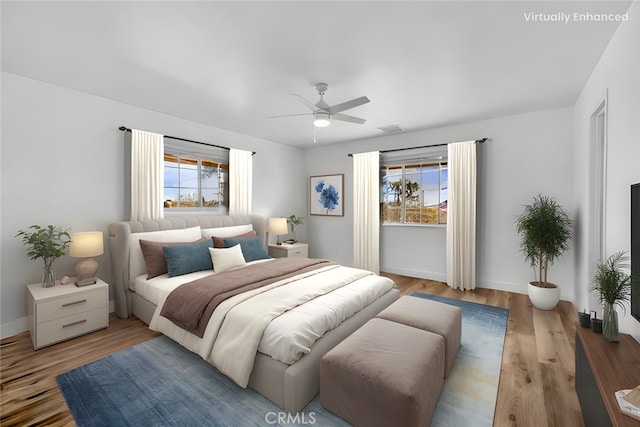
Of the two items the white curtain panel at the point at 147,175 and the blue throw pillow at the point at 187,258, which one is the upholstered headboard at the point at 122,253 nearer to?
the white curtain panel at the point at 147,175

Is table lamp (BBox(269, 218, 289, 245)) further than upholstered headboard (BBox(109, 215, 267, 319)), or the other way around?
table lamp (BBox(269, 218, 289, 245))

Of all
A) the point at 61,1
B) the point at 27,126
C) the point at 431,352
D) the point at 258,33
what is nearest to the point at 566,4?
the point at 258,33

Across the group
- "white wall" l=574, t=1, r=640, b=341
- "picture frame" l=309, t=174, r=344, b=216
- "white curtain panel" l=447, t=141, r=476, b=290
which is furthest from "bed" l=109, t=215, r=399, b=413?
"picture frame" l=309, t=174, r=344, b=216

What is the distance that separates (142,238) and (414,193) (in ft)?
14.0

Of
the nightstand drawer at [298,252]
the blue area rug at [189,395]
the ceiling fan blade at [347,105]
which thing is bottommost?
the blue area rug at [189,395]

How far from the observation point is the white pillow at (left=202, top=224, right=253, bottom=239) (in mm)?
3998

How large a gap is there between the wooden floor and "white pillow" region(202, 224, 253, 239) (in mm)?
1320

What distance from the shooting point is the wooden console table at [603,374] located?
121cm

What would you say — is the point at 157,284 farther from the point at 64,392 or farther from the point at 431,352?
the point at 431,352

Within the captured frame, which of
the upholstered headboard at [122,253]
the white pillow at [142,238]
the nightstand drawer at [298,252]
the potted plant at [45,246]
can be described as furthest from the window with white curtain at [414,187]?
the potted plant at [45,246]

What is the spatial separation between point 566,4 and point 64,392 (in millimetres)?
4317

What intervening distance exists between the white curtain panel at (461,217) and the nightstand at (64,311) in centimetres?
461

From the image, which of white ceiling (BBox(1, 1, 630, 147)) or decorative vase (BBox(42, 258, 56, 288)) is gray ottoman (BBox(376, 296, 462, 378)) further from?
decorative vase (BBox(42, 258, 56, 288))

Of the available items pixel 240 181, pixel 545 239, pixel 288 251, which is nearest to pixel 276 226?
pixel 288 251
